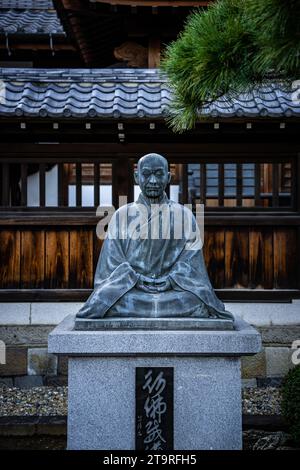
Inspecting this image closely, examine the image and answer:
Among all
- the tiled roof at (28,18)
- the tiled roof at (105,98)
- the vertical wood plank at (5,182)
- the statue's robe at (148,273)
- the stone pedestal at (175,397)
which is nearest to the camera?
the stone pedestal at (175,397)

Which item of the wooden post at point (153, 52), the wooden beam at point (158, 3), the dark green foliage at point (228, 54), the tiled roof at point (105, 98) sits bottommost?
the dark green foliage at point (228, 54)

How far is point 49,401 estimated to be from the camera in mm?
6242

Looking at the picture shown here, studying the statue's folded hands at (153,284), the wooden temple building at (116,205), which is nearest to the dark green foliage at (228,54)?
the statue's folded hands at (153,284)

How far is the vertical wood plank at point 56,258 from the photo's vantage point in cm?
683

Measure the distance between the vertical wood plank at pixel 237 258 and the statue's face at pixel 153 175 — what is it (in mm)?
3040

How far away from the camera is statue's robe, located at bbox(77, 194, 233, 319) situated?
3912mm

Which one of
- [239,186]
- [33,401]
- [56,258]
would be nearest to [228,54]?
[239,186]

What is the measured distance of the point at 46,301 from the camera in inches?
271

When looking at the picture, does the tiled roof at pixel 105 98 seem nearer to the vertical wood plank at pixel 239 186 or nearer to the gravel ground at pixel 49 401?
the vertical wood plank at pixel 239 186

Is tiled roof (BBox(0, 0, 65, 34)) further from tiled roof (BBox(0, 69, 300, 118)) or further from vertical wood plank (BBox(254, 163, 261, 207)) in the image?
vertical wood plank (BBox(254, 163, 261, 207))

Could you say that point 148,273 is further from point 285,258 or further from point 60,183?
point 285,258

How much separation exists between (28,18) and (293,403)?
34.2ft

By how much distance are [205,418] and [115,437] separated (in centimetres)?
77

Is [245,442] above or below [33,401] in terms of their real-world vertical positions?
above
